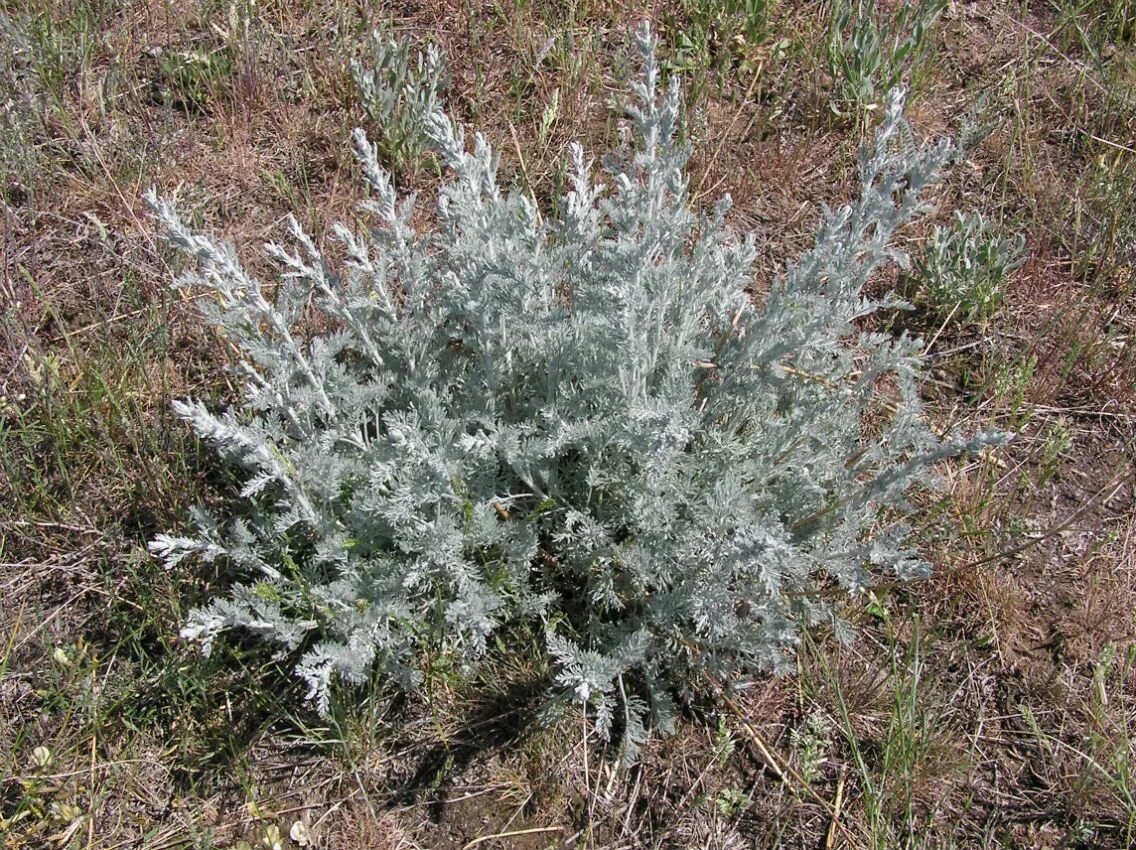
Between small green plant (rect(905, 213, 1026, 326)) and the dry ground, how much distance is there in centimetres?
7

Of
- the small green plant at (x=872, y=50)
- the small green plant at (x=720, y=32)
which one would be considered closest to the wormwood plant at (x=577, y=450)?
the small green plant at (x=872, y=50)

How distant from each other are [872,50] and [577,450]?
224 cm

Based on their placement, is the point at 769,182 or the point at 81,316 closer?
the point at 81,316

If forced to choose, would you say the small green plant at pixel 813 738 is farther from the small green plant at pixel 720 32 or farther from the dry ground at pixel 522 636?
the small green plant at pixel 720 32

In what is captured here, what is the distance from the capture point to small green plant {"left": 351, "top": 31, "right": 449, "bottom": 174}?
3.87m

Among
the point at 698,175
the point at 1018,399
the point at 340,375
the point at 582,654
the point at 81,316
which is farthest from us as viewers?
the point at 698,175

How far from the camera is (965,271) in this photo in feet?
11.8

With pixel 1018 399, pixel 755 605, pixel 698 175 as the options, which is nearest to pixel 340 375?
pixel 755 605

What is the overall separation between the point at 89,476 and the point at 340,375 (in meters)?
1.11

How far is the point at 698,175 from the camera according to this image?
3.98m

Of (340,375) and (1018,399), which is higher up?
(340,375)

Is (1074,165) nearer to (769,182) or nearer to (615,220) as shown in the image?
(769,182)

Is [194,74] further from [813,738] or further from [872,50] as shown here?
[813,738]

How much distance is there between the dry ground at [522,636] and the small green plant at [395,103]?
147 millimetres
